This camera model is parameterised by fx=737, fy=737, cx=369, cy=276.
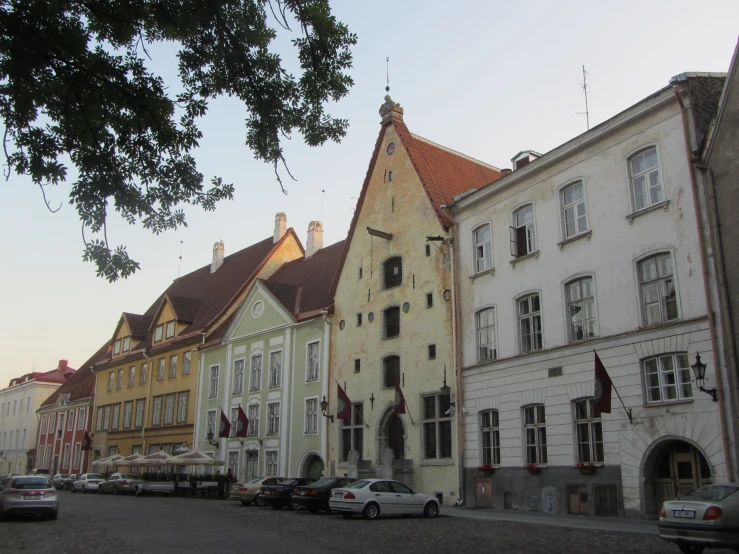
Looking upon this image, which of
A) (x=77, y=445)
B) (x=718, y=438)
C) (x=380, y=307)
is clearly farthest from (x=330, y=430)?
(x=77, y=445)

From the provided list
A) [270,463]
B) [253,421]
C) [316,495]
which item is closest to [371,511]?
[316,495]

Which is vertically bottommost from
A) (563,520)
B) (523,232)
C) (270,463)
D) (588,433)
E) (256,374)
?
(563,520)

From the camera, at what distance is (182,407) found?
47.3m

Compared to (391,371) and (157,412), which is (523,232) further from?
(157,412)

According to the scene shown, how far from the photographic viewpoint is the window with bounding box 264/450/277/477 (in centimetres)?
3778

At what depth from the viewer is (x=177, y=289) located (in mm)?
61594

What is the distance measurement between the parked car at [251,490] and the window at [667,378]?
1474 cm

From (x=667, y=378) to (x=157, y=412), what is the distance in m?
38.3

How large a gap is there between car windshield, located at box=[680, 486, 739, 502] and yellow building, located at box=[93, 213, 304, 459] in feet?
117

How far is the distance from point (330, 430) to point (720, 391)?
19354 mm

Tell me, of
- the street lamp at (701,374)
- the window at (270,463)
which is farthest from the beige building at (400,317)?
the street lamp at (701,374)

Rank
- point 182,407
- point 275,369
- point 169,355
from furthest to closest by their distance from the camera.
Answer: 1. point 169,355
2. point 182,407
3. point 275,369

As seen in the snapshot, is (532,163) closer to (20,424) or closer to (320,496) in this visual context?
(320,496)

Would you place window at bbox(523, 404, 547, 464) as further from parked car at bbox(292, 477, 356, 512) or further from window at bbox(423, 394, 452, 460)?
parked car at bbox(292, 477, 356, 512)
